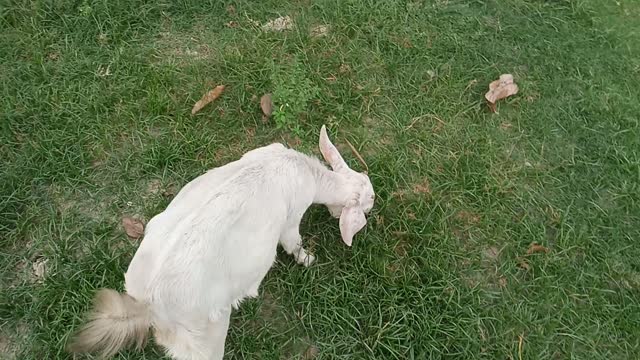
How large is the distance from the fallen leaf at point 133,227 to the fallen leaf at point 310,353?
125 cm

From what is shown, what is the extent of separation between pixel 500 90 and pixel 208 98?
2245mm

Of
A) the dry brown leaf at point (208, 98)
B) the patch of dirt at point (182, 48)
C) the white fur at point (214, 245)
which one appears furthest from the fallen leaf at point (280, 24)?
the white fur at point (214, 245)

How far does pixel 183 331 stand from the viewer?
9.11 feet

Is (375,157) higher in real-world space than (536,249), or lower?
higher

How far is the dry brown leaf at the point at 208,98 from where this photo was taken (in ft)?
13.7

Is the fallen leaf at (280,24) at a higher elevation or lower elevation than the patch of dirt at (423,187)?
higher

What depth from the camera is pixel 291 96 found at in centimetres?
404

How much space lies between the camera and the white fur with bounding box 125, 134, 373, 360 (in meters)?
2.64

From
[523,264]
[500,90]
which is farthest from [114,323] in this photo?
[500,90]

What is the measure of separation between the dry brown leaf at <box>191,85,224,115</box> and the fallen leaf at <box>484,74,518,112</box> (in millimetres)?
2046

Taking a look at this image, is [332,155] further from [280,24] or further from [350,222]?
[280,24]

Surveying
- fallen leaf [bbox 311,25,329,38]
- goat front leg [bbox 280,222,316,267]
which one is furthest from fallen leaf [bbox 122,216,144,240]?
fallen leaf [bbox 311,25,329,38]

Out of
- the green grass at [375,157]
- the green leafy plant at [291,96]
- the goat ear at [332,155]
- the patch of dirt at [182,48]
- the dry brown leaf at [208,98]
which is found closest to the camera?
the green grass at [375,157]

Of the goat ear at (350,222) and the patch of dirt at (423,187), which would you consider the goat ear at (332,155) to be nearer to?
the goat ear at (350,222)
